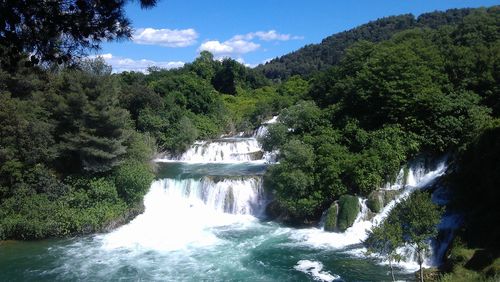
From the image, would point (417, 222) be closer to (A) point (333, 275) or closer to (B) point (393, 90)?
(A) point (333, 275)

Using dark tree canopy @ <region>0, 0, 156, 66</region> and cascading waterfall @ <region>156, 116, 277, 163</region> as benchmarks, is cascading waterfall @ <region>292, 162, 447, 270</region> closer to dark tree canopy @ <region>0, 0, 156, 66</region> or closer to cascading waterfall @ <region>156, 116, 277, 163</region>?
cascading waterfall @ <region>156, 116, 277, 163</region>

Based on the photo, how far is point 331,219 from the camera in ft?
78.9

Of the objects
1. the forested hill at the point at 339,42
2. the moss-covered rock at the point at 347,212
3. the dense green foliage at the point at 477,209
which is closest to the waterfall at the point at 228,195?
the moss-covered rock at the point at 347,212

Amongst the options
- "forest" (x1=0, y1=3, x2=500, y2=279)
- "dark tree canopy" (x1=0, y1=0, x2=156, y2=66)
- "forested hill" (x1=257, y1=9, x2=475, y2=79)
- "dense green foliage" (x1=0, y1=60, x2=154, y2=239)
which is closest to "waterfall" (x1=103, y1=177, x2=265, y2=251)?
"forest" (x1=0, y1=3, x2=500, y2=279)

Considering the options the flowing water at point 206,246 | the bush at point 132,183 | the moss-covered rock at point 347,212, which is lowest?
the flowing water at point 206,246

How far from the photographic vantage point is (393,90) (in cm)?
2827

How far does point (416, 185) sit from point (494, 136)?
5.77m

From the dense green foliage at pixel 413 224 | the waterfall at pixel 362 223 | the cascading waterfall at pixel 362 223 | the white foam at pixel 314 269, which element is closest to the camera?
the dense green foliage at pixel 413 224

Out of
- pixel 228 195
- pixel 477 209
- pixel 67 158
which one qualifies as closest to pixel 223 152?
pixel 228 195

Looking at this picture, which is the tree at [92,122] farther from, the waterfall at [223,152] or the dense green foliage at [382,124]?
the waterfall at [223,152]

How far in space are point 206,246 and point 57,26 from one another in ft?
57.6

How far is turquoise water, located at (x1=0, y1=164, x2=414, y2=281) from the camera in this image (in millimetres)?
19484

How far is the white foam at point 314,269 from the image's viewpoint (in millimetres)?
18519

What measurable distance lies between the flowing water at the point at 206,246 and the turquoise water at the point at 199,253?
45 mm
